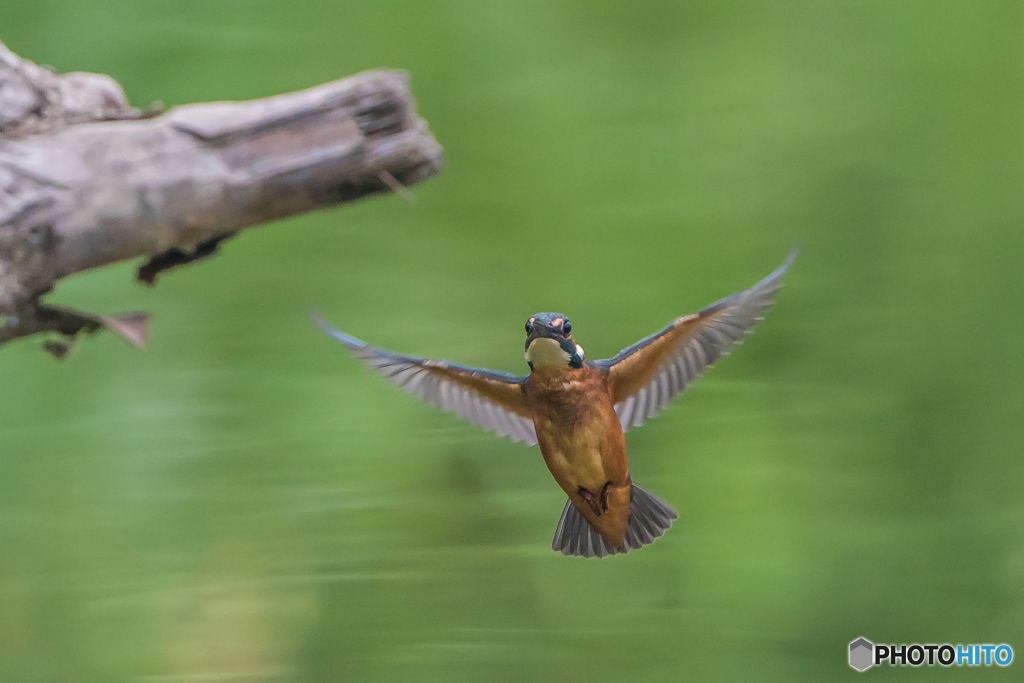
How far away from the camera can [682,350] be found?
3.36 feet

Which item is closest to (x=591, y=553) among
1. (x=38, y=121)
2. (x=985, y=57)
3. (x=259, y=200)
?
(x=259, y=200)

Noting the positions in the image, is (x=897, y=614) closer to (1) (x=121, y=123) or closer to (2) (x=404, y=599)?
(2) (x=404, y=599)

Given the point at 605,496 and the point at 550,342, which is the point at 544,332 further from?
the point at 605,496

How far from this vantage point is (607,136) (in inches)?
85.5

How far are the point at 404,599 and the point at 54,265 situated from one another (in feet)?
3.62

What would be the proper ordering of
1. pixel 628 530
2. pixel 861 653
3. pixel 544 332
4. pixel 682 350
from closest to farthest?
pixel 544 332 → pixel 682 350 → pixel 628 530 → pixel 861 653

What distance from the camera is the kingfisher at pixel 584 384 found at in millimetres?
945

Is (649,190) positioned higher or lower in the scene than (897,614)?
higher

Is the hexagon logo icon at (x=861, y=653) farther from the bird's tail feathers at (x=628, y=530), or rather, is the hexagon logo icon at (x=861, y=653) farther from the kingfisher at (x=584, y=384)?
the kingfisher at (x=584, y=384)

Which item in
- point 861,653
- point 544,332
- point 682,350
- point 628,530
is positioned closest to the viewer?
point 544,332

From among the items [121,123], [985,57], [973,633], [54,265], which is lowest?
[973,633]

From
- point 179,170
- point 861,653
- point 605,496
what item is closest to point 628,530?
point 605,496

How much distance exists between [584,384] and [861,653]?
4.10ft

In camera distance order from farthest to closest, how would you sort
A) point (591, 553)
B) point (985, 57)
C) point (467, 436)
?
point (985, 57) → point (467, 436) → point (591, 553)
